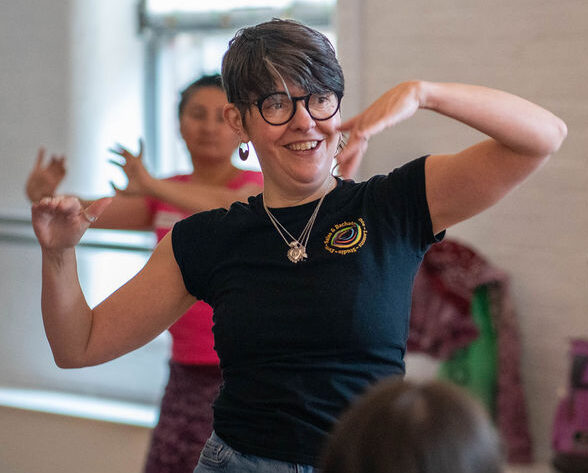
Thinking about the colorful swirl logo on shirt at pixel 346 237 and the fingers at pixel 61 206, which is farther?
the fingers at pixel 61 206

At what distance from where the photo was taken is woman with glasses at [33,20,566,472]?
1284 millimetres

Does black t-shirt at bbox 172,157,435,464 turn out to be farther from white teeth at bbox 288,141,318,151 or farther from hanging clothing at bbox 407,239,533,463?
hanging clothing at bbox 407,239,533,463

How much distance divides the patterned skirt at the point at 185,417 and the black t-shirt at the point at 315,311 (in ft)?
3.07

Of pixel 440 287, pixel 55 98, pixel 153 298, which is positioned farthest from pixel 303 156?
pixel 55 98

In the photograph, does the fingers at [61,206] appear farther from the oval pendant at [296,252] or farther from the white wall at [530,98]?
the white wall at [530,98]

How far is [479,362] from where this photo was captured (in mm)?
2795

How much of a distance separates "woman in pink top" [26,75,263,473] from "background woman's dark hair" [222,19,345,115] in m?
0.79

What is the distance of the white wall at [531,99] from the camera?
2.81 meters

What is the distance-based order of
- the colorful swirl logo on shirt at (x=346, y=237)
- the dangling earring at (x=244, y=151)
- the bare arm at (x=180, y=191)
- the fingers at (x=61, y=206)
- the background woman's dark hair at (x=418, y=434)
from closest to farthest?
the background woman's dark hair at (x=418, y=434)
the colorful swirl logo on shirt at (x=346, y=237)
the fingers at (x=61, y=206)
the dangling earring at (x=244, y=151)
the bare arm at (x=180, y=191)

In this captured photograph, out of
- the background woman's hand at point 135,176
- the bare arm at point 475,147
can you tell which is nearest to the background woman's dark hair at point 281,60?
the bare arm at point 475,147

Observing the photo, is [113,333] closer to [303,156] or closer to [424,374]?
[303,156]

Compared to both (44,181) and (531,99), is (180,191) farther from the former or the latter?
(531,99)

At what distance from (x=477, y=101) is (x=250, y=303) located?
0.43m

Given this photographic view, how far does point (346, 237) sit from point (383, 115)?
21cm
